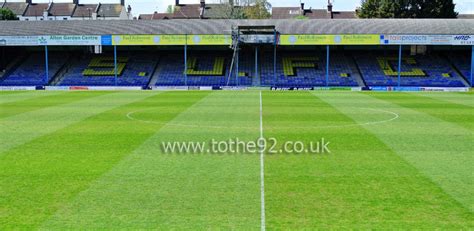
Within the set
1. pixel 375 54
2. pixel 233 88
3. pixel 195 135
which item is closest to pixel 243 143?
pixel 195 135

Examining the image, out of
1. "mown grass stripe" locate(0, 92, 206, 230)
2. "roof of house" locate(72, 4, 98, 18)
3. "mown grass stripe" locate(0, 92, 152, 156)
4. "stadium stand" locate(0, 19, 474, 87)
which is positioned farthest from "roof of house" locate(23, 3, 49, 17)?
"mown grass stripe" locate(0, 92, 206, 230)

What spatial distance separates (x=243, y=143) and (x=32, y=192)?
618cm

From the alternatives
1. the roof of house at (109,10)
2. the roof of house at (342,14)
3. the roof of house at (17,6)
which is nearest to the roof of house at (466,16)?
the roof of house at (342,14)

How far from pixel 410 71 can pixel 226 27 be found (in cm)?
1812

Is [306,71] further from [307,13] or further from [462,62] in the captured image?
A: [307,13]

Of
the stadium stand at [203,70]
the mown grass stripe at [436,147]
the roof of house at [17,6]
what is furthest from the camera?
the roof of house at [17,6]

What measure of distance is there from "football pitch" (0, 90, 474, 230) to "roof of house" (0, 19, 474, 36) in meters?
29.7

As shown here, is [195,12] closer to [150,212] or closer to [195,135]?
[195,135]

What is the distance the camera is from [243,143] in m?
13.8

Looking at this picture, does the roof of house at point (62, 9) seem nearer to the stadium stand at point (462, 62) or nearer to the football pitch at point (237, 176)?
the stadium stand at point (462, 62)

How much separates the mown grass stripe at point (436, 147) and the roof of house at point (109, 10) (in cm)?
9226

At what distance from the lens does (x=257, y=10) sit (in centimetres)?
9069

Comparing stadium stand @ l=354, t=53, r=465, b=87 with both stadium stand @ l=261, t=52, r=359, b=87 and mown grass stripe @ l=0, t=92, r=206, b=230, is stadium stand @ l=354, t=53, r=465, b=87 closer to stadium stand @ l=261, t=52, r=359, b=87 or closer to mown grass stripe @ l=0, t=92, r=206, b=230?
stadium stand @ l=261, t=52, r=359, b=87

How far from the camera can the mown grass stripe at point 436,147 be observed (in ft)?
31.1
